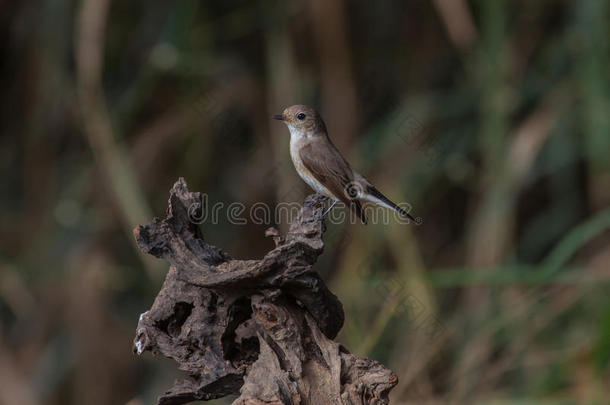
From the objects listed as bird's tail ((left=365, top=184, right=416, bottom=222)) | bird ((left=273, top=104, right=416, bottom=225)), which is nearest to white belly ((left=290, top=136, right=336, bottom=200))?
bird ((left=273, top=104, right=416, bottom=225))

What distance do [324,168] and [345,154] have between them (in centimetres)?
213

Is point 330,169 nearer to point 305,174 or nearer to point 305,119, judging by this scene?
point 305,174

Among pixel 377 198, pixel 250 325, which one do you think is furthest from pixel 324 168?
pixel 250 325

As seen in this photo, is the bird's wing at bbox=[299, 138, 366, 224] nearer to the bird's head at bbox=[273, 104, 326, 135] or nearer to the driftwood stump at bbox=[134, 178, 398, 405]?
the bird's head at bbox=[273, 104, 326, 135]

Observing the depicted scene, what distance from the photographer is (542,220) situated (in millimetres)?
6051

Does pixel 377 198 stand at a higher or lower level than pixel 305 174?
lower

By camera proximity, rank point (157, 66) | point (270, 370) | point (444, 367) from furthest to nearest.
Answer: point (157, 66) < point (444, 367) < point (270, 370)

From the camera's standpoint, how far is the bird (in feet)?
11.3

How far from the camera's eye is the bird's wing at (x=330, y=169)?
3.40 m

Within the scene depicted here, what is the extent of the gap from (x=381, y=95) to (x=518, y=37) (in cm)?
104

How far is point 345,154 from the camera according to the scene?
18.5ft

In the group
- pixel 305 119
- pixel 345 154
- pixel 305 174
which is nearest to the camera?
pixel 305 174

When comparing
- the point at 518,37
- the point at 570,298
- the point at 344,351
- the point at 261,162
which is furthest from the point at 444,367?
the point at 344,351

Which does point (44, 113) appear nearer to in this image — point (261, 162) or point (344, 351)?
point (261, 162)
